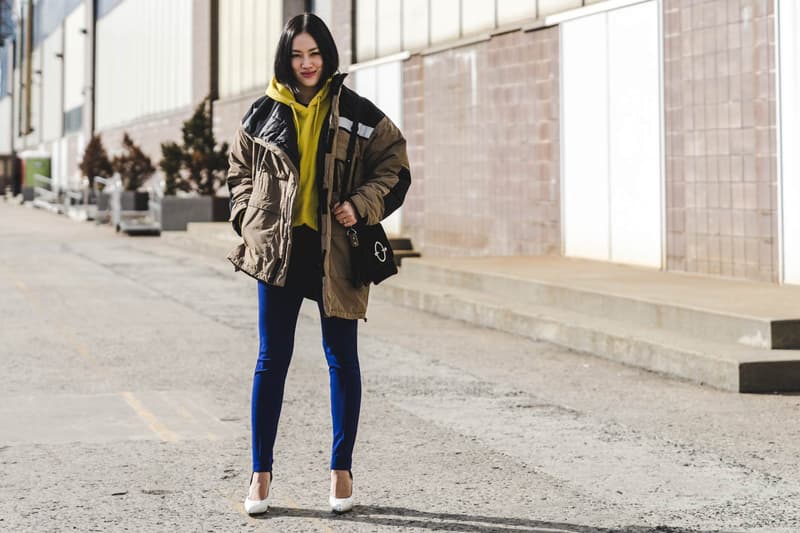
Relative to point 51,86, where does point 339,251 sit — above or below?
below

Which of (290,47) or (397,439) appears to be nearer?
(290,47)

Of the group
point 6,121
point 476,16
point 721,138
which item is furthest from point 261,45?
point 6,121

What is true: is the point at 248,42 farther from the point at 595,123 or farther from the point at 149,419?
the point at 149,419

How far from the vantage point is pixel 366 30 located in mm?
25422

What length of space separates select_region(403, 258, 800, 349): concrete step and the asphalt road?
2.50 ft

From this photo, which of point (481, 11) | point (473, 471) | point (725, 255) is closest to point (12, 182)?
point (481, 11)

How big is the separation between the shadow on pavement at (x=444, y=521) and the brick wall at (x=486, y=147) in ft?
41.1

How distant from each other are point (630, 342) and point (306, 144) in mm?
5694

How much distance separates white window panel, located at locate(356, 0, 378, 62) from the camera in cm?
2508

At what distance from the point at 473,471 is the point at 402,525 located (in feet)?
3.80

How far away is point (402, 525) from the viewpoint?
5250 millimetres

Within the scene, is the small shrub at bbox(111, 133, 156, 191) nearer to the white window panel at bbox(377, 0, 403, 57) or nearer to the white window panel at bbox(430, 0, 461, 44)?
the white window panel at bbox(377, 0, 403, 57)

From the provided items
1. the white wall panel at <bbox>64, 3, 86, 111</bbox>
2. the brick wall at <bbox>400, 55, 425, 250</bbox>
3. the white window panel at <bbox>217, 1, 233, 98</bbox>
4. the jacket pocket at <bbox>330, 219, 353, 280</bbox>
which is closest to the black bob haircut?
the jacket pocket at <bbox>330, 219, 353, 280</bbox>

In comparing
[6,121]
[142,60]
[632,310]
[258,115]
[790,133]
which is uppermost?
[6,121]
